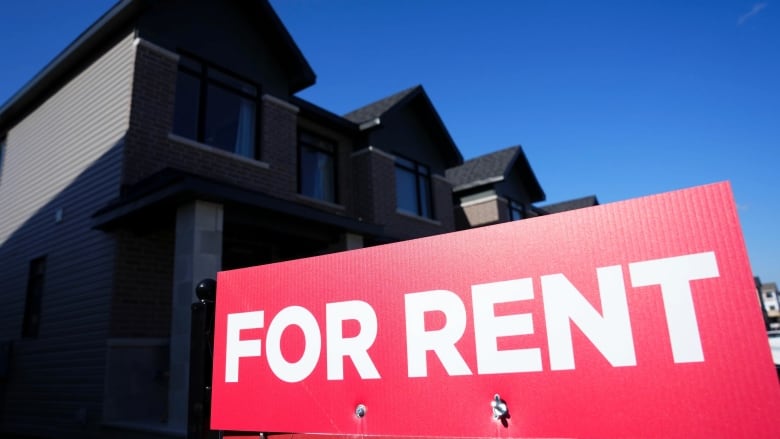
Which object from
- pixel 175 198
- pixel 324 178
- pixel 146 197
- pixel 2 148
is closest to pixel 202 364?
pixel 175 198

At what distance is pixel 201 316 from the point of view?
8.09ft

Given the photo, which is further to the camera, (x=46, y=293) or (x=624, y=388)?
(x=46, y=293)

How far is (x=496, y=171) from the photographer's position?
757 inches

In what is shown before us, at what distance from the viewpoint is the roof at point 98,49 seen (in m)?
9.12

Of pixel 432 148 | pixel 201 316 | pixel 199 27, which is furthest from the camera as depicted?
pixel 432 148

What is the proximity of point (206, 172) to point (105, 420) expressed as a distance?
432 cm

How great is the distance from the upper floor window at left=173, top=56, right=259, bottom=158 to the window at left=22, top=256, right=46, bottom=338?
13.3 ft

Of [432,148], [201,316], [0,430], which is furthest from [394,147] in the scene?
[201,316]

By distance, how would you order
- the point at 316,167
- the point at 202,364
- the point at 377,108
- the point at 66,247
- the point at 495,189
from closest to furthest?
the point at 202,364, the point at 66,247, the point at 316,167, the point at 377,108, the point at 495,189

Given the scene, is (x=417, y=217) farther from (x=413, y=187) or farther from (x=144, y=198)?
(x=144, y=198)

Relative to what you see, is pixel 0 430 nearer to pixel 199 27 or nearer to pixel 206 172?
pixel 206 172

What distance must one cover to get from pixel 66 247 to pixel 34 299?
5.55ft

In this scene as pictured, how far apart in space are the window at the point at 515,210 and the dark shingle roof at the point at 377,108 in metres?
6.58

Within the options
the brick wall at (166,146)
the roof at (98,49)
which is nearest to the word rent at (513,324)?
the brick wall at (166,146)
